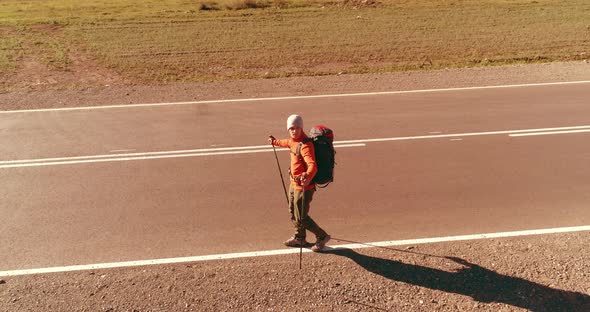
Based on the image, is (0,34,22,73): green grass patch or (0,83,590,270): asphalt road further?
(0,34,22,73): green grass patch

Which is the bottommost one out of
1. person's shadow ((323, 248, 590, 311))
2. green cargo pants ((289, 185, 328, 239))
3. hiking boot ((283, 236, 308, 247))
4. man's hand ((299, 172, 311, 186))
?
person's shadow ((323, 248, 590, 311))

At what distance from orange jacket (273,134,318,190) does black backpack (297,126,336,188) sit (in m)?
0.07

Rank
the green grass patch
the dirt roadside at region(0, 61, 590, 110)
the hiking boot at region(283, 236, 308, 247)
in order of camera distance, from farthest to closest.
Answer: the green grass patch
the dirt roadside at region(0, 61, 590, 110)
the hiking boot at region(283, 236, 308, 247)

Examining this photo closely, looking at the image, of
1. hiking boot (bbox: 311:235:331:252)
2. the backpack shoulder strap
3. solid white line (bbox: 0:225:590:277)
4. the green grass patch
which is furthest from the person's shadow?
the green grass patch

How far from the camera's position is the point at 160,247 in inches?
258

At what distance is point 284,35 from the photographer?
75.8 feet

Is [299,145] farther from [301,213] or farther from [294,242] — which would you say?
[294,242]

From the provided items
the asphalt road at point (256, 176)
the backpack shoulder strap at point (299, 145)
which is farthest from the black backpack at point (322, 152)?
the asphalt road at point (256, 176)

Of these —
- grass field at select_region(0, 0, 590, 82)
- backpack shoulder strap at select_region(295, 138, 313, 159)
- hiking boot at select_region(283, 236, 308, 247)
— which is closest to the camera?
backpack shoulder strap at select_region(295, 138, 313, 159)

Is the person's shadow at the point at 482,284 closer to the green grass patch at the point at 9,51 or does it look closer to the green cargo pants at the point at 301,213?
the green cargo pants at the point at 301,213

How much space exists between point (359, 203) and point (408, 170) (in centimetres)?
154

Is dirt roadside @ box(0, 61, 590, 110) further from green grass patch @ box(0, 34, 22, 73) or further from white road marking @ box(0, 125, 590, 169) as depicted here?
white road marking @ box(0, 125, 590, 169)

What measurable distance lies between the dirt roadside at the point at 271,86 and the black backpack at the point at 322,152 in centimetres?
772

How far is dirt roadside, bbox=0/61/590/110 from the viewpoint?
516 inches
